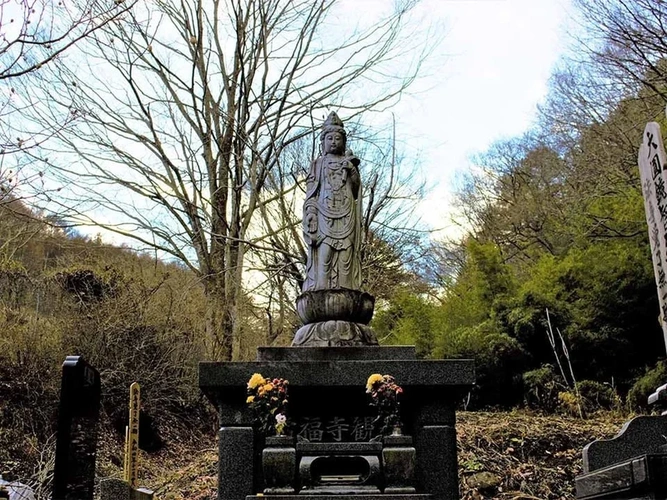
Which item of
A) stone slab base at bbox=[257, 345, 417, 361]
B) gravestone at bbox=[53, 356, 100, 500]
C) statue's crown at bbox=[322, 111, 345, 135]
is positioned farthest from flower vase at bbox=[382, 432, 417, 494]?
statue's crown at bbox=[322, 111, 345, 135]

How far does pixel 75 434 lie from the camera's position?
402cm

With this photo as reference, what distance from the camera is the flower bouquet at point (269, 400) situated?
5344 mm

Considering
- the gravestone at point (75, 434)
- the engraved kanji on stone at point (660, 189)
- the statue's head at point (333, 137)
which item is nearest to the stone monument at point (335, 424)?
the gravestone at point (75, 434)

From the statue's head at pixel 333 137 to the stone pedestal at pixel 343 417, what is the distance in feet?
7.48

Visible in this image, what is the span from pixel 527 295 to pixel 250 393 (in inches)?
283

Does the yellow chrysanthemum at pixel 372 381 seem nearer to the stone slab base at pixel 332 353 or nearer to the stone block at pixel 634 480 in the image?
the stone slab base at pixel 332 353

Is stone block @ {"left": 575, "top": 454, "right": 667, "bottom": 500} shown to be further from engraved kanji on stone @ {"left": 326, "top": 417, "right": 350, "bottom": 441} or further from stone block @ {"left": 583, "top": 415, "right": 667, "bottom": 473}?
engraved kanji on stone @ {"left": 326, "top": 417, "right": 350, "bottom": 441}

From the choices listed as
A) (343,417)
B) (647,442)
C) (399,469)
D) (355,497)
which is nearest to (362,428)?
(343,417)

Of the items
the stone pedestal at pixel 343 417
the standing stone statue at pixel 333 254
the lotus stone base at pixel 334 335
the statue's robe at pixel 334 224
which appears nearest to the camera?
the stone pedestal at pixel 343 417

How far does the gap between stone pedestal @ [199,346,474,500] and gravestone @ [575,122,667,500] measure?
122 cm

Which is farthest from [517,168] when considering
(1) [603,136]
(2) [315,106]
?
(2) [315,106]

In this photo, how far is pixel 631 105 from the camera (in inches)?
565

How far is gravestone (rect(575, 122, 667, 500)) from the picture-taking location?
12.0 ft

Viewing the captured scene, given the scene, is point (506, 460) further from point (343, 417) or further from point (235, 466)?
point (235, 466)
